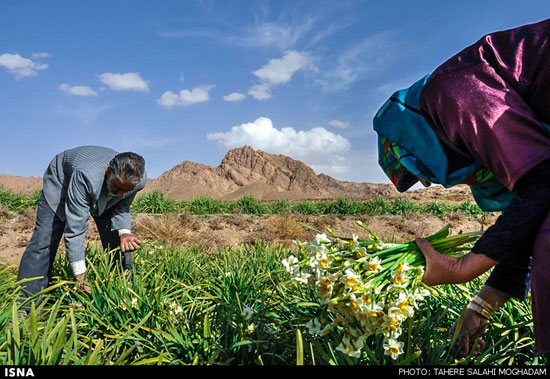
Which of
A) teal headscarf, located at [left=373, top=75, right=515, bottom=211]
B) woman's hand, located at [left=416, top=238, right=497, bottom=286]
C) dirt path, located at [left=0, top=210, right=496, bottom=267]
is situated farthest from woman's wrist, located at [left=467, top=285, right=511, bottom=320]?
dirt path, located at [left=0, top=210, right=496, bottom=267]

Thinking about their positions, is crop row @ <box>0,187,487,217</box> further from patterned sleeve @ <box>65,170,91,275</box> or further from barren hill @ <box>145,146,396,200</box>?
barren hill @ <box>145,146,396,200</box>

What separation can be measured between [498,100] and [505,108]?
1.6 inches

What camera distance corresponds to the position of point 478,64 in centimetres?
133

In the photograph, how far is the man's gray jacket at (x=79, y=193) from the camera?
2773 millimetres

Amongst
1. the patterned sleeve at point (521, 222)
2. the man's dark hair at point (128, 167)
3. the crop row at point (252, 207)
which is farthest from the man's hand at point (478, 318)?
the crop row at point (252, 207)

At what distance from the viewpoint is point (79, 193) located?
2779 millimetres

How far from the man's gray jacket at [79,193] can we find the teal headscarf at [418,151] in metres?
2.24

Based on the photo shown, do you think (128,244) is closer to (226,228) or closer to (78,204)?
(78,204)

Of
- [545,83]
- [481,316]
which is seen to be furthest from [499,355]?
[545,83]

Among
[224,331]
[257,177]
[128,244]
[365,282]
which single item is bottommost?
[224,331]

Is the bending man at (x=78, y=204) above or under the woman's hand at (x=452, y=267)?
above

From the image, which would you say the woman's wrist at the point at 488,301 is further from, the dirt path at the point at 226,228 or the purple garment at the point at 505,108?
the dirt path at the point at 226,228

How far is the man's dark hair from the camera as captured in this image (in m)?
2.85

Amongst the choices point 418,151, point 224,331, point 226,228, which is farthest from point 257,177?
point 418,151
